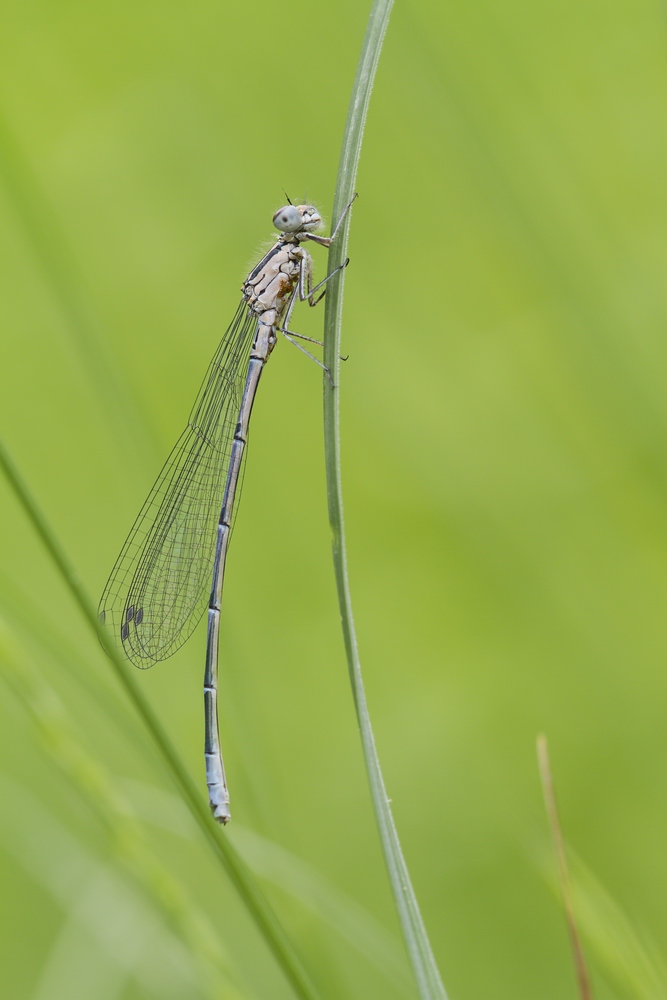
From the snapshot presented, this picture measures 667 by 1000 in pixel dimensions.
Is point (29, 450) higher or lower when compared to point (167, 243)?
lower

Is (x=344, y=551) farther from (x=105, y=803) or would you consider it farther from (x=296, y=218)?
(x=296, y=218)

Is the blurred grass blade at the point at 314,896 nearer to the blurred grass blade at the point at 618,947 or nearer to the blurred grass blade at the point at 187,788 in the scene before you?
the blurred grass blade at the point at 618,947

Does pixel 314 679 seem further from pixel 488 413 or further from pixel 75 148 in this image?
pixel 75 148

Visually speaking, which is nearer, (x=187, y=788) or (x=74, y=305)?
(x=187, y=788)

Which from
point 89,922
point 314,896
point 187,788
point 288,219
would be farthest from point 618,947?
point 288,219

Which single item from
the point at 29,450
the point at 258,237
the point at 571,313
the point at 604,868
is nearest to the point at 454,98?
the point at 571,313

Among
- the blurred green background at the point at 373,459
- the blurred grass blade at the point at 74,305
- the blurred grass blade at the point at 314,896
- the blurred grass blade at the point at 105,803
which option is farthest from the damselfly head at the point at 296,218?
the blurred grass blade at the point at 314,896

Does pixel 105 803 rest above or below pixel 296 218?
below
